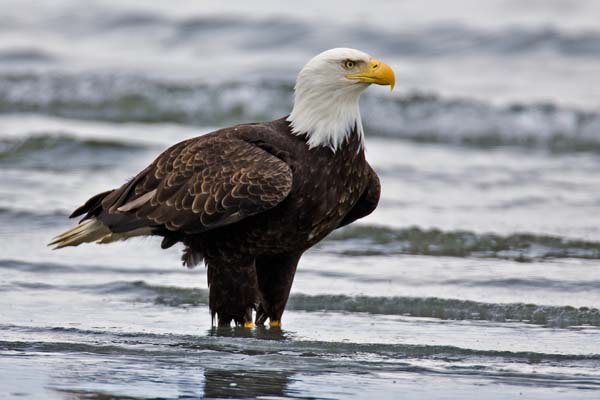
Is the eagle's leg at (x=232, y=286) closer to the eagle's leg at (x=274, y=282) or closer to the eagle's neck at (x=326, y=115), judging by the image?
the eagle's leg at (x=274, y=282)

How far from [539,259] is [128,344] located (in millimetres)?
3659

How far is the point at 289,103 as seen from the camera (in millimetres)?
16984

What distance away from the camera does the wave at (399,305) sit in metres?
7.93

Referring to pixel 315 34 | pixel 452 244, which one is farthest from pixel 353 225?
pixel 315 34

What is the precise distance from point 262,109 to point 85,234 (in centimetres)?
906

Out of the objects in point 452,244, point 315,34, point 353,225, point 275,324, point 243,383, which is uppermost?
point 315,34

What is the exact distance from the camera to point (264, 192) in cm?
710

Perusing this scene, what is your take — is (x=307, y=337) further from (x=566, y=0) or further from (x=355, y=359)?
(x=566, y=0)

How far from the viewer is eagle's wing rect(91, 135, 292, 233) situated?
7.20 m

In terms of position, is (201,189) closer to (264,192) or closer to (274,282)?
(264,192)

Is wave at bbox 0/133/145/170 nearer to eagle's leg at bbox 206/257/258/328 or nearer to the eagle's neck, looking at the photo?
eagle's leg at bbox 206/257/258/328

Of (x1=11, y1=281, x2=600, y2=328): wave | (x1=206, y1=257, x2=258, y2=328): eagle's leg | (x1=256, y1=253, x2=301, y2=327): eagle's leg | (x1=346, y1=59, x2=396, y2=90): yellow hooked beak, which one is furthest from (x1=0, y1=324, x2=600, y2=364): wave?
(x1=346, y1=59, x2=396, y2=90): yellow hooked beak

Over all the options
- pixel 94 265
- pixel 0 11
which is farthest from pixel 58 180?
pixel 0 11

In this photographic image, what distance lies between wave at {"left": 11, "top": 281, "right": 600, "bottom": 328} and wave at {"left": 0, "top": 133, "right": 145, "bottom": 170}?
447 cm
